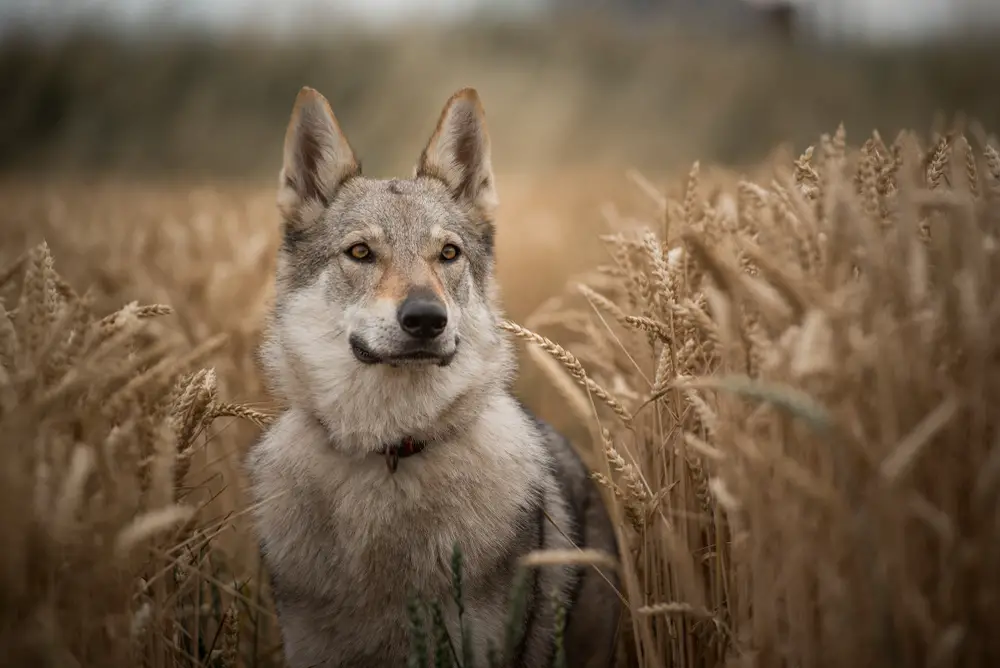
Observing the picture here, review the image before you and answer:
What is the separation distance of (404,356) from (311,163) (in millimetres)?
1276

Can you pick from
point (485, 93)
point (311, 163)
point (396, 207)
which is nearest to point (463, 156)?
point (396, 207)

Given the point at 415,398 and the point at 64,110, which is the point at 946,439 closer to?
the point at 415,398

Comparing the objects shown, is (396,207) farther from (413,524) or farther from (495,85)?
(495,85)

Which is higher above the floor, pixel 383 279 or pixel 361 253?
pixel 361 253

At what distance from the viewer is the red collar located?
2660mm

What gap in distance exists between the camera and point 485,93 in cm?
2366

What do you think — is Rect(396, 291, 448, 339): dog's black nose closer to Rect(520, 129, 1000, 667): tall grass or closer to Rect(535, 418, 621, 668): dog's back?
Rect(520, 129, 1000, 667): tall grass

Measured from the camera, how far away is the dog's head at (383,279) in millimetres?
2709

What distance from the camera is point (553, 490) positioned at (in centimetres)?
305

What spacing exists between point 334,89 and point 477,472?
100 feet

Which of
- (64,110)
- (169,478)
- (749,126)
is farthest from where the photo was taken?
(749,126)

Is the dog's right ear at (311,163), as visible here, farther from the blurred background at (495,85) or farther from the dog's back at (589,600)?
the blurred background at (495,85)

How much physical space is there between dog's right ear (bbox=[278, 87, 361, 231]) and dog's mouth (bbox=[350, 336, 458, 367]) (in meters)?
0.83

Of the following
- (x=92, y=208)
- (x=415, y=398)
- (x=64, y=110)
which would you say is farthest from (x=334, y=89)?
(x=415, y=398)
